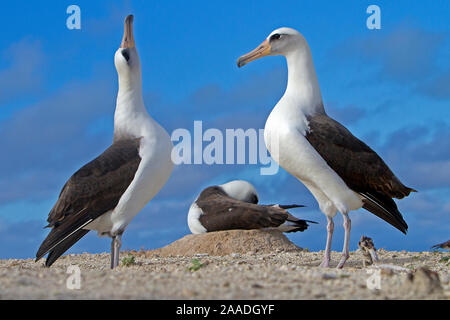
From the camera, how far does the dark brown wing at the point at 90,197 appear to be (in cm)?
846

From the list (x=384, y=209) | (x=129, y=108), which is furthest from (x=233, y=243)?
(x=129, y=108)

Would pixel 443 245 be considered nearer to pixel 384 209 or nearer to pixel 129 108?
pixel 384 209

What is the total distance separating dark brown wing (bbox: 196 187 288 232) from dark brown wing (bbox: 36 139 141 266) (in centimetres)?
497

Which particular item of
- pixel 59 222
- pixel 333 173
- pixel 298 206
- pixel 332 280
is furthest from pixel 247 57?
pixel 298 206

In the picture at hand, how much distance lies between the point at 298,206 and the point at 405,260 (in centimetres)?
405

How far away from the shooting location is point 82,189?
8.74 metres

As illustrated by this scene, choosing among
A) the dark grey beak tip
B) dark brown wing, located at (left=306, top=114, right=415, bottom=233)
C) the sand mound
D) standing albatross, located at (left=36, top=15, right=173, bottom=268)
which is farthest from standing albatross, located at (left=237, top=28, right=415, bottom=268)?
the sand mound

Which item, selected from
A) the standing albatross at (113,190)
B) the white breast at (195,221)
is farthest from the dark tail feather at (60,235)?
the white breast at (195,221)

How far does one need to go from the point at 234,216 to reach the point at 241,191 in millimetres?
2766

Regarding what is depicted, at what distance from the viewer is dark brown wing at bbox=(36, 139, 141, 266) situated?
8.46m

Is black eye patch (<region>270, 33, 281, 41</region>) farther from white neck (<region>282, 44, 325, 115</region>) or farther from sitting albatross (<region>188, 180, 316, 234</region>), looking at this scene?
sitting albatross (<region>188, 180, 316, 234</region>)

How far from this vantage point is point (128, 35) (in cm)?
982

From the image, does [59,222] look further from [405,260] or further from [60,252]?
[405,260]
